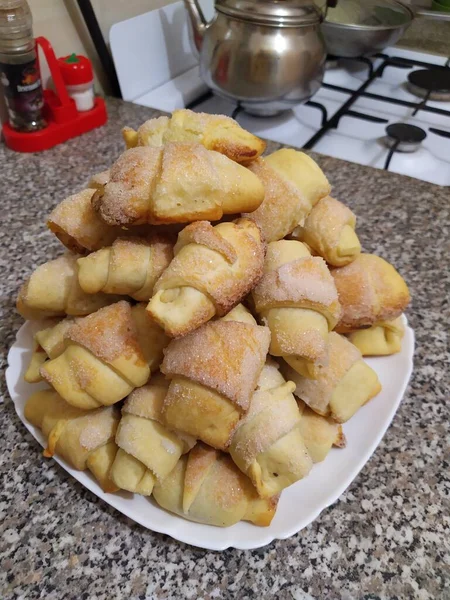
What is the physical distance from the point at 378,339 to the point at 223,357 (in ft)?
0.83

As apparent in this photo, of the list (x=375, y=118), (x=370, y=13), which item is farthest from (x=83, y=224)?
(x=370, y=13)

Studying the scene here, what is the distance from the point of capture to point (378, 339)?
1.91 ft

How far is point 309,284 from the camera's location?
45 cm

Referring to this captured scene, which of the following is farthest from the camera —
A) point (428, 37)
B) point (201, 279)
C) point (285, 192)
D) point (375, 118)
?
point (428, 37)

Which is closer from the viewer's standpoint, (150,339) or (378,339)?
(150,339)

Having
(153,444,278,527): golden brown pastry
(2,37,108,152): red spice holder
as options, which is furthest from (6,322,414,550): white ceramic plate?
(2,37,108,152): red spice holder

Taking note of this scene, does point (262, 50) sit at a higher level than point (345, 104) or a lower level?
higher

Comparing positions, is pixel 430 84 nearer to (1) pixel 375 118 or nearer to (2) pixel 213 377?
(1) pixel 375 118

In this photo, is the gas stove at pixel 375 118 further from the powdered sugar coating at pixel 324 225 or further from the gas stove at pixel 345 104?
the powdered sugar coating at pixel 324 225

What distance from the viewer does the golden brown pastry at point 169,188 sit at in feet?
1.37

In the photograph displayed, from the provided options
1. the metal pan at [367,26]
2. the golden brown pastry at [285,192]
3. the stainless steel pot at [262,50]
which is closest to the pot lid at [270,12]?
the stainless steel pot at [262,50]

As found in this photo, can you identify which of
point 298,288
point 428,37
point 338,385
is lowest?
point 428,37

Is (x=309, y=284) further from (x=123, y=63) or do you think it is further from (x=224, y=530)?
(x=123, y=63)

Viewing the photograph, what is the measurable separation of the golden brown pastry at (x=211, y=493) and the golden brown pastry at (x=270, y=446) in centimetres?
2
